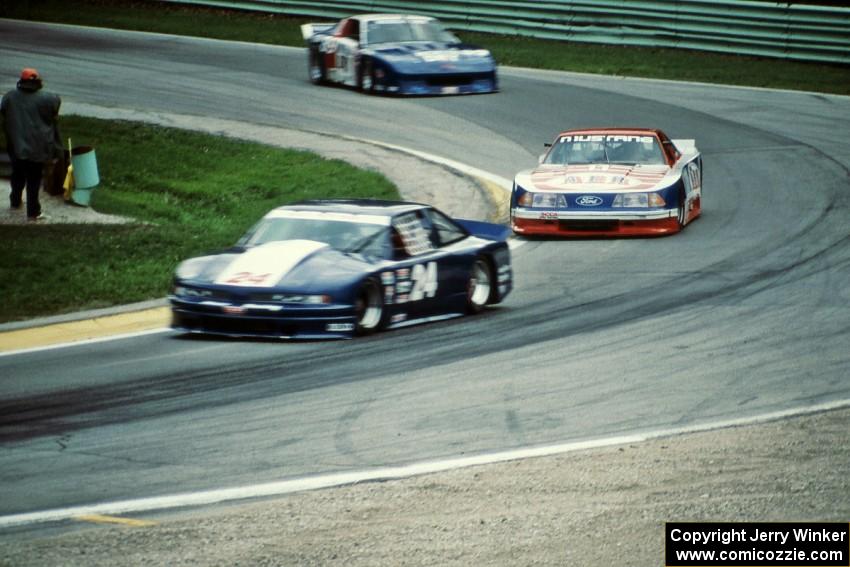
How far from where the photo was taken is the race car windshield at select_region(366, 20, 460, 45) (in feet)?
87.8

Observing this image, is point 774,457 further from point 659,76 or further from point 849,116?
point 659,76

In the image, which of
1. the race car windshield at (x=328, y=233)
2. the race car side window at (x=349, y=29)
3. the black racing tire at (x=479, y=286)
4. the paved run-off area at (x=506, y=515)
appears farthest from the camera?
the race car side window at (x=349, y=29)

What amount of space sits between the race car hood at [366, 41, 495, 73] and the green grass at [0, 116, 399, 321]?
5321 mm

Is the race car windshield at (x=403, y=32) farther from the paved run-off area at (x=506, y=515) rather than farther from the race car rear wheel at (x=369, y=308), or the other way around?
the paved run-off area at (x=506, y=515)

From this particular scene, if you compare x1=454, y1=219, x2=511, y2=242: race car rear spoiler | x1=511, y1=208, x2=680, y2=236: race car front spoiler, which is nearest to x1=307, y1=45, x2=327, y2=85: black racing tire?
x1=511, y1=208, x2=680, y2=236: race car front spoiler

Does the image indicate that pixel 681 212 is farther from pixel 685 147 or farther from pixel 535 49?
pixel 535 49

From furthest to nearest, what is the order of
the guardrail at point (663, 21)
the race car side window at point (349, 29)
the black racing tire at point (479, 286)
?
the guardrail at point (663, 21), the race car side window at point (349, 29), the black racing tire at point (479, 286)

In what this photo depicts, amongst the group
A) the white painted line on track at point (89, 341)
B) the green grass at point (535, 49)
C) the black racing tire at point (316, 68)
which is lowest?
the green grass at point (535, 49)

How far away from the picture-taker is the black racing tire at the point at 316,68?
2797 centimetres

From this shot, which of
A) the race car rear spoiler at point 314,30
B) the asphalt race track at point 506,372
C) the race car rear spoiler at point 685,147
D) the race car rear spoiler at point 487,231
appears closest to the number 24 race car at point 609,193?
the asphalt race track at point 506,372

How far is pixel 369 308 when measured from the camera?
12625mm

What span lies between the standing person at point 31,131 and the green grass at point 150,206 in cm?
61

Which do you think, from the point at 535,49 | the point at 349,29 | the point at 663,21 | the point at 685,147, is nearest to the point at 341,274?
the point at 685,147

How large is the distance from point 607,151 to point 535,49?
13.5 m
